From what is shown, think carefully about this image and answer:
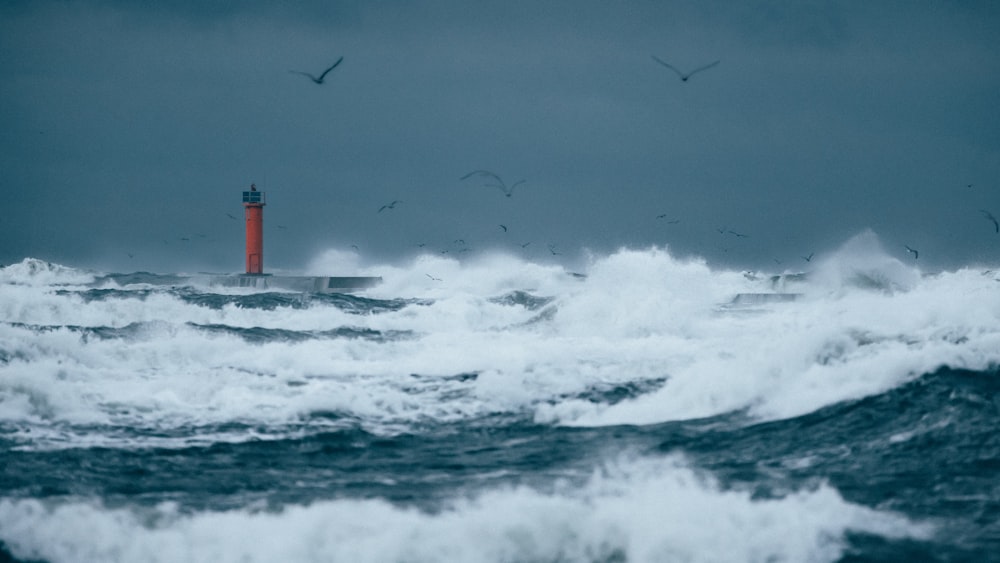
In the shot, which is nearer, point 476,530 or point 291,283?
point 476,530

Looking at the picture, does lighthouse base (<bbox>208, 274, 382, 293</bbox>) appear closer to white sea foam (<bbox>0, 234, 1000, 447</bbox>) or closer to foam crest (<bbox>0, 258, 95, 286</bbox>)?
foam crest (<bbox>0, 258, 95, 286</bbox>)

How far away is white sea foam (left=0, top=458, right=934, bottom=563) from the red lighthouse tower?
34.3m

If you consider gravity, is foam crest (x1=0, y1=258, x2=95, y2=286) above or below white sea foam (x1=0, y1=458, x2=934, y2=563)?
above

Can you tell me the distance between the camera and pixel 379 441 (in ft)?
31.7

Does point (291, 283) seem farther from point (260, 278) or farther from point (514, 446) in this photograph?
point (514, 446)

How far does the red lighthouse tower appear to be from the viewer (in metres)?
40.7

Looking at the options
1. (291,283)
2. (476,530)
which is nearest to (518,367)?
(476,530)

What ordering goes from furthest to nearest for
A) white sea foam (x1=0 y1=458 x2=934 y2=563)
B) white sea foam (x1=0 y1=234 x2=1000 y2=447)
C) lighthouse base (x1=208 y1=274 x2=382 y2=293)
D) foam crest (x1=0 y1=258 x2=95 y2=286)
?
foam crest (x1=0 y1=258 x2=95 y2=286) < lighthouse base (x1=208 y1=274 x2=382 y2=293) < white sea foam (x1=0 y1=234 x2=1000 y2=447) < white sea foam (x1=0 y1=458 x2=934 y2=563)

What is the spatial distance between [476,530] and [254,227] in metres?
35.6

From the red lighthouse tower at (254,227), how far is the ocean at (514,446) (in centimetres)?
2285

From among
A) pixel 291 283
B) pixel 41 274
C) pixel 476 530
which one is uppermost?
pixel 41 274

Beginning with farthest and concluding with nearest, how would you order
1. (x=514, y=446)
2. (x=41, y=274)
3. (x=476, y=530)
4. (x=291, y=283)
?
(x=41, y=274), (x=291, y=283), (x=514, y=446), (x=476, y=530)

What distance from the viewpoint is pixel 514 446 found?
9367mm

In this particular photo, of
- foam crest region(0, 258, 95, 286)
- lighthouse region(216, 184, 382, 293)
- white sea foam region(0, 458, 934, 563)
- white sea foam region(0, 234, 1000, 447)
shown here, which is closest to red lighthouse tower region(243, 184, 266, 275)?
lighthouse region(216, 184, 382, 293)
